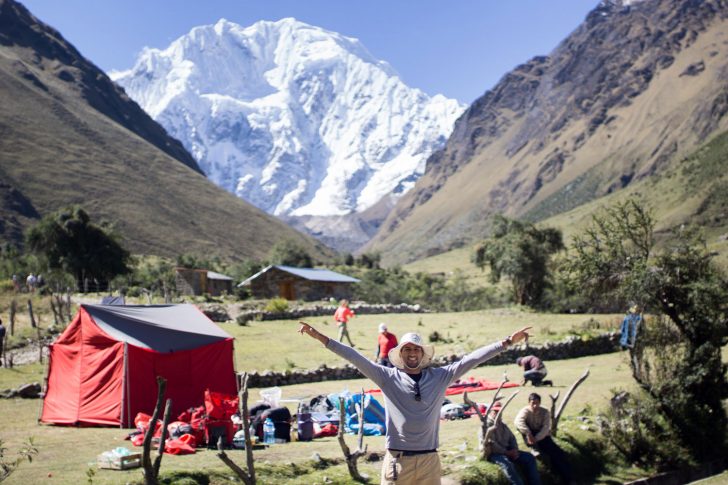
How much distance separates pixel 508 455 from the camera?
11.6m

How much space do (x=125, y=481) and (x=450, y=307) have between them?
48.7m

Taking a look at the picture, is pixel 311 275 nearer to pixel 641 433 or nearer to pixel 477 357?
pixel 641 433

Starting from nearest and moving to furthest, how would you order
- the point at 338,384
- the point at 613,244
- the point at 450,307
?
the point at 613,244
the point at 338,384
the point at 450,307

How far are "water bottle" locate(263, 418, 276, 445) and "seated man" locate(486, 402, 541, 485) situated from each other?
3653 mm

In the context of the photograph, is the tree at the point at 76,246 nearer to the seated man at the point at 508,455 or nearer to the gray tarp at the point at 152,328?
the gray tarp at the point at 152,328

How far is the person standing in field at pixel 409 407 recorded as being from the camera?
6383mm

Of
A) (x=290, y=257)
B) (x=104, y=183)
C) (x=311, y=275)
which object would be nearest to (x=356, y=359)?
(x=311, y=275)

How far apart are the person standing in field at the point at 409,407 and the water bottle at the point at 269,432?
21.2 feet

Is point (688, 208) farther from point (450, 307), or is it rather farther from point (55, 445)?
point (55, 445)

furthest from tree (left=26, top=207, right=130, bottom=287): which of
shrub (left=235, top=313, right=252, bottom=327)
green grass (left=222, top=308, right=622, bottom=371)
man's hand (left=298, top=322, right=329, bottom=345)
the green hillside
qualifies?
man's hand (left=298, top=322, right=329, bottom=345)

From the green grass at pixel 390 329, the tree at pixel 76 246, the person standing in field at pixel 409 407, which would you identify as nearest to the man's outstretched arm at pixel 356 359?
the person standing in field at pixel 409 407

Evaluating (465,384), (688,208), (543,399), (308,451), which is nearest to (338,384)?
(465,384)

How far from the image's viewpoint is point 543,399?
54.3ft

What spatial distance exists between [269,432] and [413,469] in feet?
22.2
